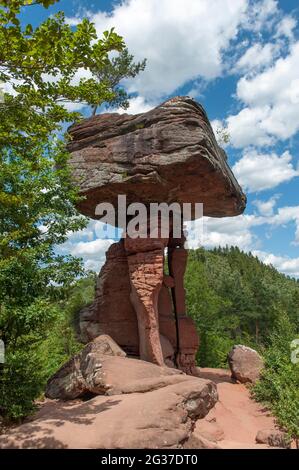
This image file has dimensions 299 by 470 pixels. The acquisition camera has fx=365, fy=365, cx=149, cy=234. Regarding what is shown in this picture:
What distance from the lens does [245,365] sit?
1605cm

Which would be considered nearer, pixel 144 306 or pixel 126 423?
pixel 126 423

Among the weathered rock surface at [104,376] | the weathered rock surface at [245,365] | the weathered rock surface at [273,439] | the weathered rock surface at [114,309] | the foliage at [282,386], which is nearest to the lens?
the weathered rock surface at [273,439]

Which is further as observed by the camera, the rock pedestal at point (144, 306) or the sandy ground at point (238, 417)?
the rock pedestal at point (144, 306)

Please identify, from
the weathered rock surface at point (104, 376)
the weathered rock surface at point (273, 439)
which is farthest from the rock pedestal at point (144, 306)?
the weathered rock surface at point (273, 439)

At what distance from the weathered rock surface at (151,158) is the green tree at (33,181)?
143 centimetres

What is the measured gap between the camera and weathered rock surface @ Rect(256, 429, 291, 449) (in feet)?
28.6

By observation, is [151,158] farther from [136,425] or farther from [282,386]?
[282,386]

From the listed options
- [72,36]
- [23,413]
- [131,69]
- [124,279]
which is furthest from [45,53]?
[131,69]

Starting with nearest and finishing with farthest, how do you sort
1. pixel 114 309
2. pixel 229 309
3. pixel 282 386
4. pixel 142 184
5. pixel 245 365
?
pixel 142 184, pixel 114 309, pixel 282 386, pixel 245 365, pixel 229 309

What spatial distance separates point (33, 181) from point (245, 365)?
12152 mm

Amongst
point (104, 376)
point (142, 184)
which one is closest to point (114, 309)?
point (104, 376)

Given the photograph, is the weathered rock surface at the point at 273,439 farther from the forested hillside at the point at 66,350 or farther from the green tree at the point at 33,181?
the green tree at the point at 33,181

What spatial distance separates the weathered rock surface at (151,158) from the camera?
36.0ft
